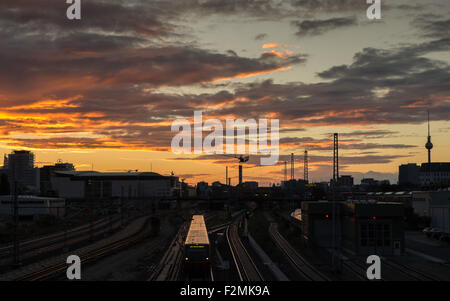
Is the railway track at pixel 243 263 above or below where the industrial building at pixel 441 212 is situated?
below

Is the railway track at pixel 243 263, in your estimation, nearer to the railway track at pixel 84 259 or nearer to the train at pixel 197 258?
the train at pixel 197 258

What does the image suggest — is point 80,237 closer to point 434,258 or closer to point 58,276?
point 58,276

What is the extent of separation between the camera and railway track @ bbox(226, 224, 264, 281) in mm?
43722

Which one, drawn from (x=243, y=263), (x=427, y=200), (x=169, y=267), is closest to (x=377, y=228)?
(x=243, y=263)

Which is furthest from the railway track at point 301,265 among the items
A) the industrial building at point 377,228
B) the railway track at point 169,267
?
the railway track at point 169,267

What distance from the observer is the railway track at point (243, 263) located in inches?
1721

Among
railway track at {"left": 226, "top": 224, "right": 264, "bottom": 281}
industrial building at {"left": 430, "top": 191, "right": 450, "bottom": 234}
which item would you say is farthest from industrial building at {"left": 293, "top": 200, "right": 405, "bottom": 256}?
industrial building at {"left": 430, "top": 191, "right": 450, "bottom": 234}

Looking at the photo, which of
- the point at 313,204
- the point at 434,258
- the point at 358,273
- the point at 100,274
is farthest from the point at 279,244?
the point at 100,274

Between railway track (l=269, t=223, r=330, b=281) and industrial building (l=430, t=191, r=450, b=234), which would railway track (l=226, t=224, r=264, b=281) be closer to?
railway track (l=269, t=223, r=330, b=281)

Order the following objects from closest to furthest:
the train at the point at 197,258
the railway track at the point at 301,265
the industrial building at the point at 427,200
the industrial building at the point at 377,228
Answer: the train at the point at 197,258, the railway track at the point at 301,265, the industrial building at the point at 377,228, the industrial building at the point at 427,200

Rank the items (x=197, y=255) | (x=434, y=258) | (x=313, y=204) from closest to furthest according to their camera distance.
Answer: (x=197, y=255) < (x=434, y=258) < (x=313, y=204)

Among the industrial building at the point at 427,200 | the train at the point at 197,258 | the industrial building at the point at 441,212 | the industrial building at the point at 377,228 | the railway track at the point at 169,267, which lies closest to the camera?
the train at the point at 197,258
